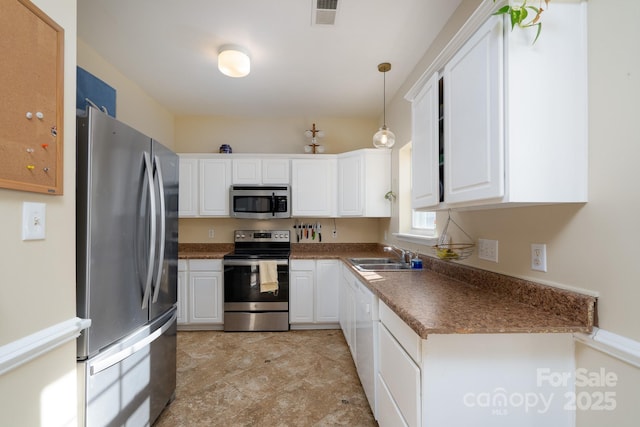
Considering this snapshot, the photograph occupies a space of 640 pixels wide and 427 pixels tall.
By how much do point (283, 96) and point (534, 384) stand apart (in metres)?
3.17

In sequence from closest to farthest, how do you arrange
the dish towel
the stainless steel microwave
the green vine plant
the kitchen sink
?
the green vine plant
the kitchen sink
the dish towel
the stainless steel microwave

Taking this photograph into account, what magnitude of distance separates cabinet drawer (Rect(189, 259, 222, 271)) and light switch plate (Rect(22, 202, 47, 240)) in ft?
7.55

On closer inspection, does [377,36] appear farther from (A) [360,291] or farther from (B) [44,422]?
(B) [44,422]

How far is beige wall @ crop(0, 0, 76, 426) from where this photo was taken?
2.70ft

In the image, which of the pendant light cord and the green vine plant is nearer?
the green vine plant

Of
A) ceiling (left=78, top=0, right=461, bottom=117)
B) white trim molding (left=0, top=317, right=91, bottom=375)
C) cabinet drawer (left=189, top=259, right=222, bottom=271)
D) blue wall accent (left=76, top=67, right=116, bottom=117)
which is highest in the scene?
ceiling (left=78, top=0, right=461, bottom=117)

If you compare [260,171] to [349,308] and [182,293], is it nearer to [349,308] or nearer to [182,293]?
[182,293]

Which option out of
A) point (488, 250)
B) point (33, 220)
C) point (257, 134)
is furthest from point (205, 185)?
point (488, 250)

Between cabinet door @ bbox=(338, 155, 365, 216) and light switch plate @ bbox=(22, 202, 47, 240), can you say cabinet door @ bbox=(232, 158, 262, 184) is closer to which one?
cabinet door @ bbox=(338, 155, 365, 216)

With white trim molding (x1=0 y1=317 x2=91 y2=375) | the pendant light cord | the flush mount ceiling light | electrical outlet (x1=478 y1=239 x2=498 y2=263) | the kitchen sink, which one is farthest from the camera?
the pendant light cord

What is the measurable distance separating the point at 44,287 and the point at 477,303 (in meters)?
1.71

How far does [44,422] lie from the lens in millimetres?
958

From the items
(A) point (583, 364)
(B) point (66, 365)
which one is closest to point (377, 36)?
(A) point (583, 364)

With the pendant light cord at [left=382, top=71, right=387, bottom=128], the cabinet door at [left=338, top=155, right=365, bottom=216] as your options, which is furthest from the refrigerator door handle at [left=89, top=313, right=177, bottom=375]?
the pendant light cord at [left=382, top=71, right=387, bottom=128]
